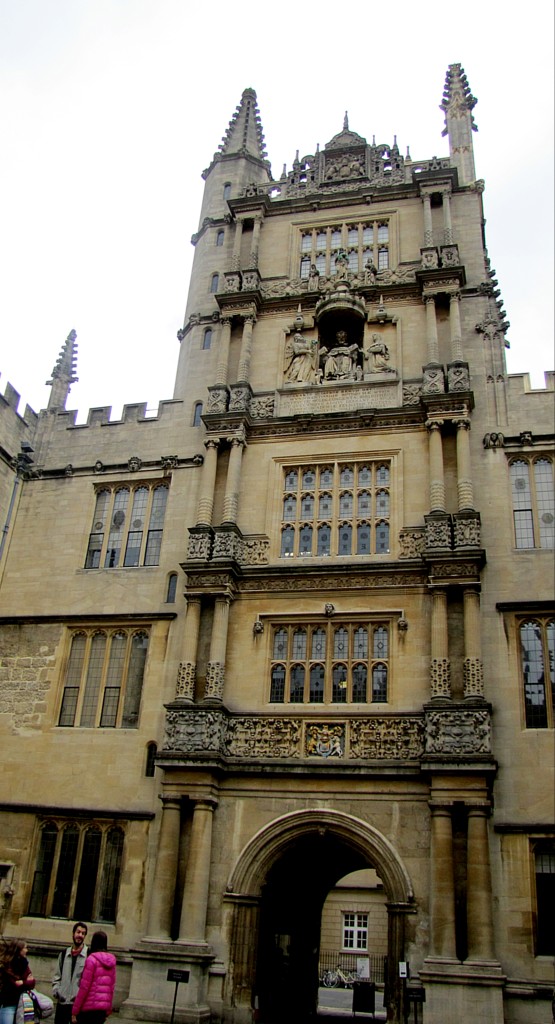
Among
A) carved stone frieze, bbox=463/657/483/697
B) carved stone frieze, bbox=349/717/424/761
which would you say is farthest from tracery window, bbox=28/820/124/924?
carved stone frieze, bbox=463/657/483/697

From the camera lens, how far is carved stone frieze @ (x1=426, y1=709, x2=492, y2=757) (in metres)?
17.2

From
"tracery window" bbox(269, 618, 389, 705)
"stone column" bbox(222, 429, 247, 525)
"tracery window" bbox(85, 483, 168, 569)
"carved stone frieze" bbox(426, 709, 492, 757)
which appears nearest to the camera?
"carved stone frieze" bbox(426, 709, 492, 757)

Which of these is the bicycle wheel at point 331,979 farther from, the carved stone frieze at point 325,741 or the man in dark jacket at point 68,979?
the man in dark jacket at point 68,979

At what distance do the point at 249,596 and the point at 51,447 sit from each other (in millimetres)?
8523

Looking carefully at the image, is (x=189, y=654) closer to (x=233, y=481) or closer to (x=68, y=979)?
(x=233, y=481)

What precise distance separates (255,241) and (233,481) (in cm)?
873

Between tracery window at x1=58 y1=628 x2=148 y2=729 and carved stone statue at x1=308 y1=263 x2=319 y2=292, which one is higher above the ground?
carved stone statue at x1=308 y1=263 x2=319 y2=292

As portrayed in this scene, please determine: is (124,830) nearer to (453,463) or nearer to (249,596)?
(249,596)

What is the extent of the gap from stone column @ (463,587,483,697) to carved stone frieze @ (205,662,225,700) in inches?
212

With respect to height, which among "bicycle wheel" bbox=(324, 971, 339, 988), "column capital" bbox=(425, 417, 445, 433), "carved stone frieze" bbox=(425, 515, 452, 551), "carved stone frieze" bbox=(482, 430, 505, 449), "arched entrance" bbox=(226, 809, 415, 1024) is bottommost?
"bicycle wheel" bbox=(324, 971, 339, 988)

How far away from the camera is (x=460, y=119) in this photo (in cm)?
2731

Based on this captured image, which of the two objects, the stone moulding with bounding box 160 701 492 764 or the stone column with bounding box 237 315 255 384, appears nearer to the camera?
the stone moulding with bounding box 160 701 492 764

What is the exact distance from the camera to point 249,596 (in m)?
20.7

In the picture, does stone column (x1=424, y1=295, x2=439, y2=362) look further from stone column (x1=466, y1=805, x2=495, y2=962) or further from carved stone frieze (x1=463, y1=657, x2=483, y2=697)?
stone column (x1=466, y1=805, x2=495, y2=962)
